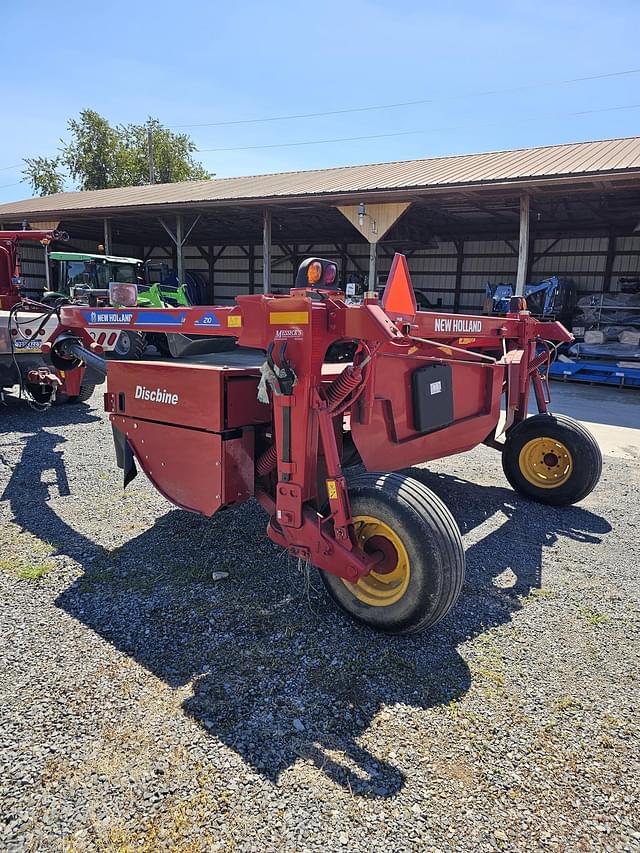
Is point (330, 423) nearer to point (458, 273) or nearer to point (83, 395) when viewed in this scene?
point (83, 395)

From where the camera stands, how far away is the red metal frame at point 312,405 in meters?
2.73

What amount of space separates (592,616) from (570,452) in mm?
1868

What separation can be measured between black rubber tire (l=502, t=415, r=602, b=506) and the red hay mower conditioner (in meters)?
0.66

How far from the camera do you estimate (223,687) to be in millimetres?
2482

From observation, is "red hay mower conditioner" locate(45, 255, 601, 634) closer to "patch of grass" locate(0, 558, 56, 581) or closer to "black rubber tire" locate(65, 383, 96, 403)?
"patch of grass" locate(0, 558, 56, 581)

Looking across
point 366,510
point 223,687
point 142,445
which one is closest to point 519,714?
point 366,510

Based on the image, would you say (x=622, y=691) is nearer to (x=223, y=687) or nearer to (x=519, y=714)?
(x=519, y=714)

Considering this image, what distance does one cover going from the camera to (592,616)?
3166 mm

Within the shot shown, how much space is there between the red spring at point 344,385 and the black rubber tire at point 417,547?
414mm

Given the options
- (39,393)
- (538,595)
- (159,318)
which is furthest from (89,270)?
(538,595)

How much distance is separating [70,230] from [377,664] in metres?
23.8

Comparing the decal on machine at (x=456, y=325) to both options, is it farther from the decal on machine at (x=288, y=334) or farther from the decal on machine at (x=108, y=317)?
the decal on machine at (x=108, y=317)

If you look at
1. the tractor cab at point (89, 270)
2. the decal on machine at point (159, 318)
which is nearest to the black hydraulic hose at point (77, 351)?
the decal on machine at point (159, 318)

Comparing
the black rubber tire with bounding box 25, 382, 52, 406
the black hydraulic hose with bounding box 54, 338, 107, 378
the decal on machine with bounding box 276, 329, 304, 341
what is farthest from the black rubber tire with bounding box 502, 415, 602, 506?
the black rubber tire with bounding box 25, 382, 52, 406
